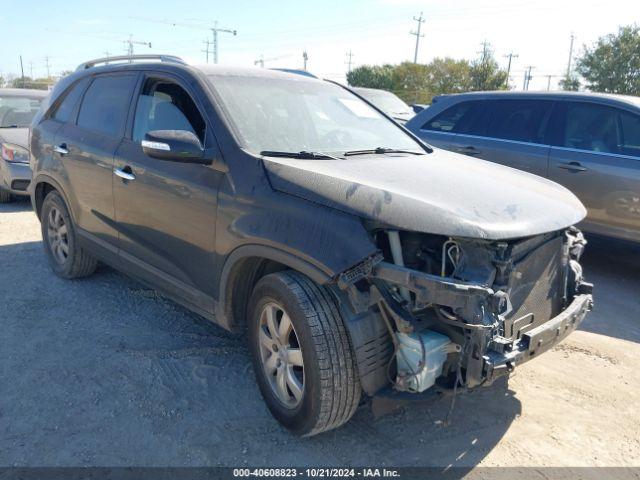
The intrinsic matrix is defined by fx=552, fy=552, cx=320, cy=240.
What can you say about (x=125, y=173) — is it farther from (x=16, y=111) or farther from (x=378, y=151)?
(x=16, y=111)

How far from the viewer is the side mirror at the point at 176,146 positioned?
310 cm

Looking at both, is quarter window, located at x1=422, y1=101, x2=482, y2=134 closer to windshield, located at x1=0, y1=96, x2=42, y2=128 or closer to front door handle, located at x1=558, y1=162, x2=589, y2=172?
front door handle, located at x1=558, y1=162, x2=589, y2=172

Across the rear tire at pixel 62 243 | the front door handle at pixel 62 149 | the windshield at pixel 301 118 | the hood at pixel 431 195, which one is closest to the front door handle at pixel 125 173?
the windshield at pixel 301 118

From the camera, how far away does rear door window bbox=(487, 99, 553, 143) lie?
19.8 ft

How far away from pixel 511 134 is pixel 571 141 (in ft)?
2.19

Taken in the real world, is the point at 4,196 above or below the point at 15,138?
below

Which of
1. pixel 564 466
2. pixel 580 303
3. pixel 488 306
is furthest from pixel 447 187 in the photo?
pixel 564 466

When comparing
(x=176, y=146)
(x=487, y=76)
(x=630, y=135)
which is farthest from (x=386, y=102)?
(x=487, y=76)

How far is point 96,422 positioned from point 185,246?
1113 mm

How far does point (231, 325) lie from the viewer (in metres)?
3.28

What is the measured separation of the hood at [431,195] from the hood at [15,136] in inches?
261

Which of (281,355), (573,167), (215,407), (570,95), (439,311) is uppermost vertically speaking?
(570,95)

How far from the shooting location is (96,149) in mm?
4273

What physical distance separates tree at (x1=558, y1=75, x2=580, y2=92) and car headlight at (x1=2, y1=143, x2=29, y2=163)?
120 feet
